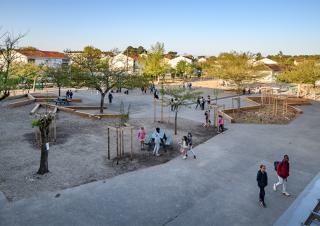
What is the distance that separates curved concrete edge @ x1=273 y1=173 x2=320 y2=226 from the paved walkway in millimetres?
192

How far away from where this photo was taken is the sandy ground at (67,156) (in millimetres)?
11133

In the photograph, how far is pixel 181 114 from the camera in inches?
1026

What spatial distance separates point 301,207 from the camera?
32.3ft

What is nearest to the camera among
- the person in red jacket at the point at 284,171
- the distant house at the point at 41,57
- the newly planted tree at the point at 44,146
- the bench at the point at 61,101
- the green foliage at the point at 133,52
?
the person in red jacket at the point at 284,171

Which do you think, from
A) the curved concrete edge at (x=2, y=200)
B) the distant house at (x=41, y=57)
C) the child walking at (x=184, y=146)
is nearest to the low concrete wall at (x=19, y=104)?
the curved concrete edge at (x=2, y=200)

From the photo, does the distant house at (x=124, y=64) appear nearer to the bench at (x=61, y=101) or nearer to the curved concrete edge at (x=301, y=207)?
the bench at (x=61, y=101)

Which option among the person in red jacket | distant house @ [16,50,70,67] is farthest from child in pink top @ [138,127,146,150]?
distant house @ [16,50,70,67]

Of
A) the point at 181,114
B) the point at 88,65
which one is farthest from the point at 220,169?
the point at 88,65

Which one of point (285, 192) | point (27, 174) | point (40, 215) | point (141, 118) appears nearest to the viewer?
point (40, 215)

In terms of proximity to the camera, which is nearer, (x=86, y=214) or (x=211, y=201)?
(x=86, y=214)

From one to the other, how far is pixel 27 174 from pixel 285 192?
31.7 feet

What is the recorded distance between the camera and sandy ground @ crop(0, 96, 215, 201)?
11133mm

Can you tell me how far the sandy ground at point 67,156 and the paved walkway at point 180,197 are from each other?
2.57ft

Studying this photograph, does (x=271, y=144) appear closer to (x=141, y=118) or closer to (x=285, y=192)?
(x=285, y=192)
